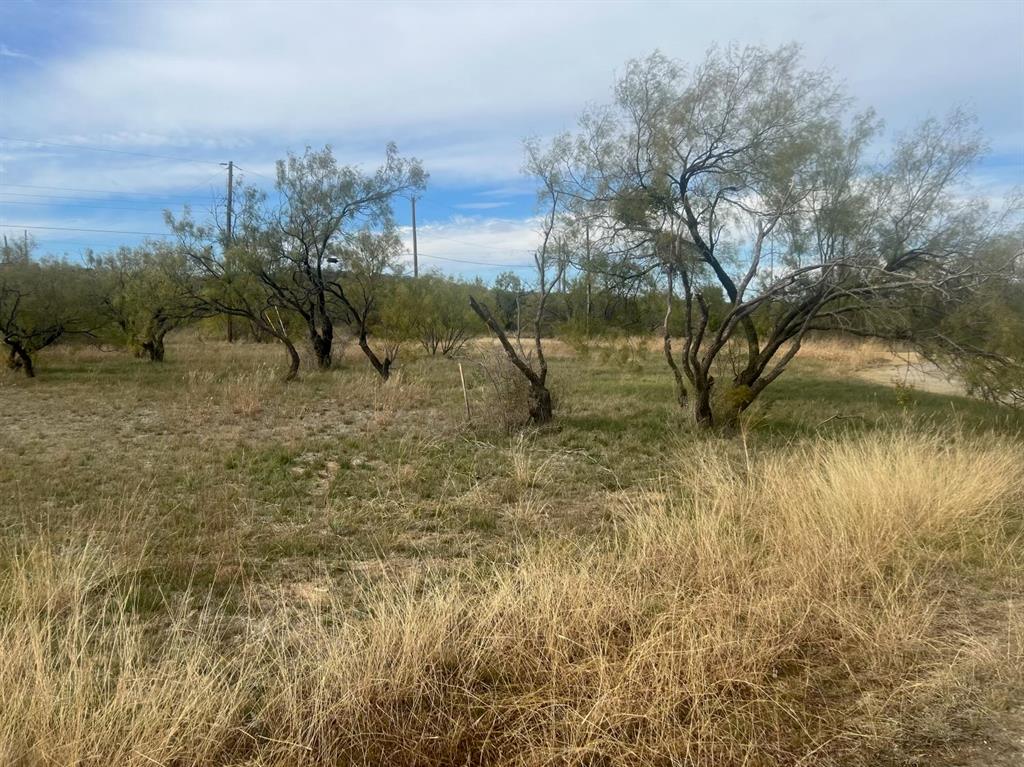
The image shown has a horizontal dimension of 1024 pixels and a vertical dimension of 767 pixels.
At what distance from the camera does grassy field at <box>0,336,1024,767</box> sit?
8.56 feet

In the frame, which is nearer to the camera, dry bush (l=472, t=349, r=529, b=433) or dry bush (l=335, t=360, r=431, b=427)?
dry bush (l=472, t=349, r=529, b=433)

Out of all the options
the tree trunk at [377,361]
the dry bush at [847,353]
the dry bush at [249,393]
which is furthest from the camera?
the dry bush at [847,353]

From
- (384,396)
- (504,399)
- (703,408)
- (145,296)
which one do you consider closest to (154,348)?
(145,296)

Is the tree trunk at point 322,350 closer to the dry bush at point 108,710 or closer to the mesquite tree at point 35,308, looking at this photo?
the mesquite tree at point 35,308

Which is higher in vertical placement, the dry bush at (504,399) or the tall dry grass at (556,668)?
the dry bush at (504,399)

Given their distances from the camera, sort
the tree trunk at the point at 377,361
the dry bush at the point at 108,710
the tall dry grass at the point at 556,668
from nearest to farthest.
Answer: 1. the dry bush at the point at 108,710
2. the tall dry grass at the point at 556,668
3. the tree trunk at the point at 377,361

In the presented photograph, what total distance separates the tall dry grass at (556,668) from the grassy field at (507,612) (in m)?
0.02

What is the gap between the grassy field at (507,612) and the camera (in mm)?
2609

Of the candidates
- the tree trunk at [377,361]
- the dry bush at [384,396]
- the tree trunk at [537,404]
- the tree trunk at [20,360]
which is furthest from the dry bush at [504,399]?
the tree trunk at [20,360]

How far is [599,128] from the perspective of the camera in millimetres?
11312

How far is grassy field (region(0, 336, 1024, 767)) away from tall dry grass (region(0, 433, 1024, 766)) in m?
0.02

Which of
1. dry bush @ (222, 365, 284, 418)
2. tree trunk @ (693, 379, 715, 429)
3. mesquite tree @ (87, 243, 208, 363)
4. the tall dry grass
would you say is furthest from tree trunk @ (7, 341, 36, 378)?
tree trunk @ (693, 379, 715, 429)

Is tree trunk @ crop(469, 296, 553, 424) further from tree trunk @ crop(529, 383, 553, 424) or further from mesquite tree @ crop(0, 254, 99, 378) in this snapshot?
mesquite tree @ crop(0, 254, 99, 378)

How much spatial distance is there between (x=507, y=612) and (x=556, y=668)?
1.42ft
